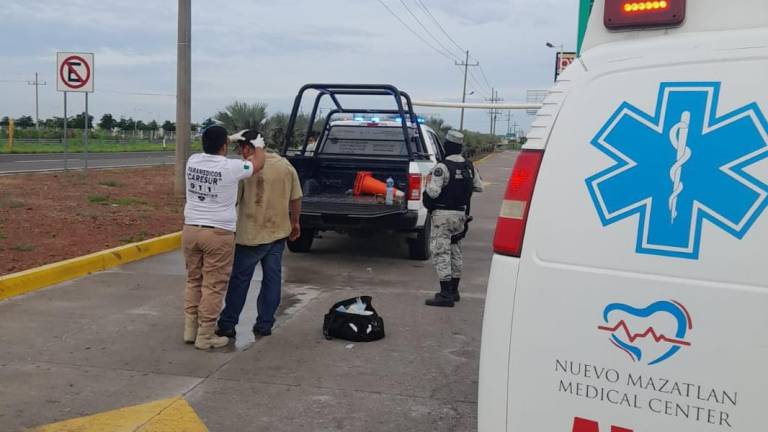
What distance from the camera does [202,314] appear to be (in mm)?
5297

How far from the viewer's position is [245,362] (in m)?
5.08

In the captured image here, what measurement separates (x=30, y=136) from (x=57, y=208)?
45.8 m

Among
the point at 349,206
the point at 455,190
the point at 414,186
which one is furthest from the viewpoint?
the point at 349,206

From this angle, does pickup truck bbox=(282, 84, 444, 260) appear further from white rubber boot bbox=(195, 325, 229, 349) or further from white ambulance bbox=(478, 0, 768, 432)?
white ambulance bbox=(478, 0, 768, 432)

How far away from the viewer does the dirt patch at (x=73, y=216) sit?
8.09 m

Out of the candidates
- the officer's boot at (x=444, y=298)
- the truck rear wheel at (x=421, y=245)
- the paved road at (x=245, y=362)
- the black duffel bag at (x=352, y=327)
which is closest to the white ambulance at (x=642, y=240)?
the paved road at (x=245, y=362)

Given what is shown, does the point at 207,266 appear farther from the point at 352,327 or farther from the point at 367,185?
the point at 367,185

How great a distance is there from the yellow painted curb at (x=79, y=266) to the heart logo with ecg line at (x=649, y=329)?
612cm

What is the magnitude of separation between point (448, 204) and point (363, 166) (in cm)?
341

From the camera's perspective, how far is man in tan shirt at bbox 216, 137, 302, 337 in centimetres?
554

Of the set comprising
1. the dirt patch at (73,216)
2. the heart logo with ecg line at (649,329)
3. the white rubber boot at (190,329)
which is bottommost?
the white rubber boot at (190,329)

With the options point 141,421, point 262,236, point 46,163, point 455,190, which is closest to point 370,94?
point 455,190

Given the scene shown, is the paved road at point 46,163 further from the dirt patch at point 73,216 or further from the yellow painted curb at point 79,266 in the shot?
the yellow painted curb at point 79,266

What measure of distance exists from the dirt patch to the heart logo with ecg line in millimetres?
6649
